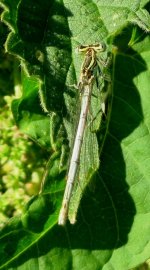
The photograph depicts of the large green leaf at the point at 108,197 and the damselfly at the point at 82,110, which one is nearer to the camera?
the damselfly at the point at 82,110

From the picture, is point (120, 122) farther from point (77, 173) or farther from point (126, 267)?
point (126, 267)

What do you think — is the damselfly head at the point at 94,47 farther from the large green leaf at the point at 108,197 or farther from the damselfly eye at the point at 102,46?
the large green leaf at the point at 108,197

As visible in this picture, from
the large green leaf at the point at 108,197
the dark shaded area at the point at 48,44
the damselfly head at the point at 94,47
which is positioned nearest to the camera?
the dark shaded area at the point at 48,44

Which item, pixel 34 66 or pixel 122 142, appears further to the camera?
pixel 122 142

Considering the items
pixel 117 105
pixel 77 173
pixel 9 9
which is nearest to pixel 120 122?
pixel 117 105

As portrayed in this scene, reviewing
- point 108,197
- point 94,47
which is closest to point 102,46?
point 94,47

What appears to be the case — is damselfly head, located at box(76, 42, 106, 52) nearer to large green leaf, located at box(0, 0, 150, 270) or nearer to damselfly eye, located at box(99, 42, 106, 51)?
damselfly eye, located at box(99, 42, 106, 51)

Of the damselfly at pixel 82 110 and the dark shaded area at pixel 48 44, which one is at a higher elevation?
the dark shaded area at pixel 48 44

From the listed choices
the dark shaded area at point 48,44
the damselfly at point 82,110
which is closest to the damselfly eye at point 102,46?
the damselfly at point 82,110
